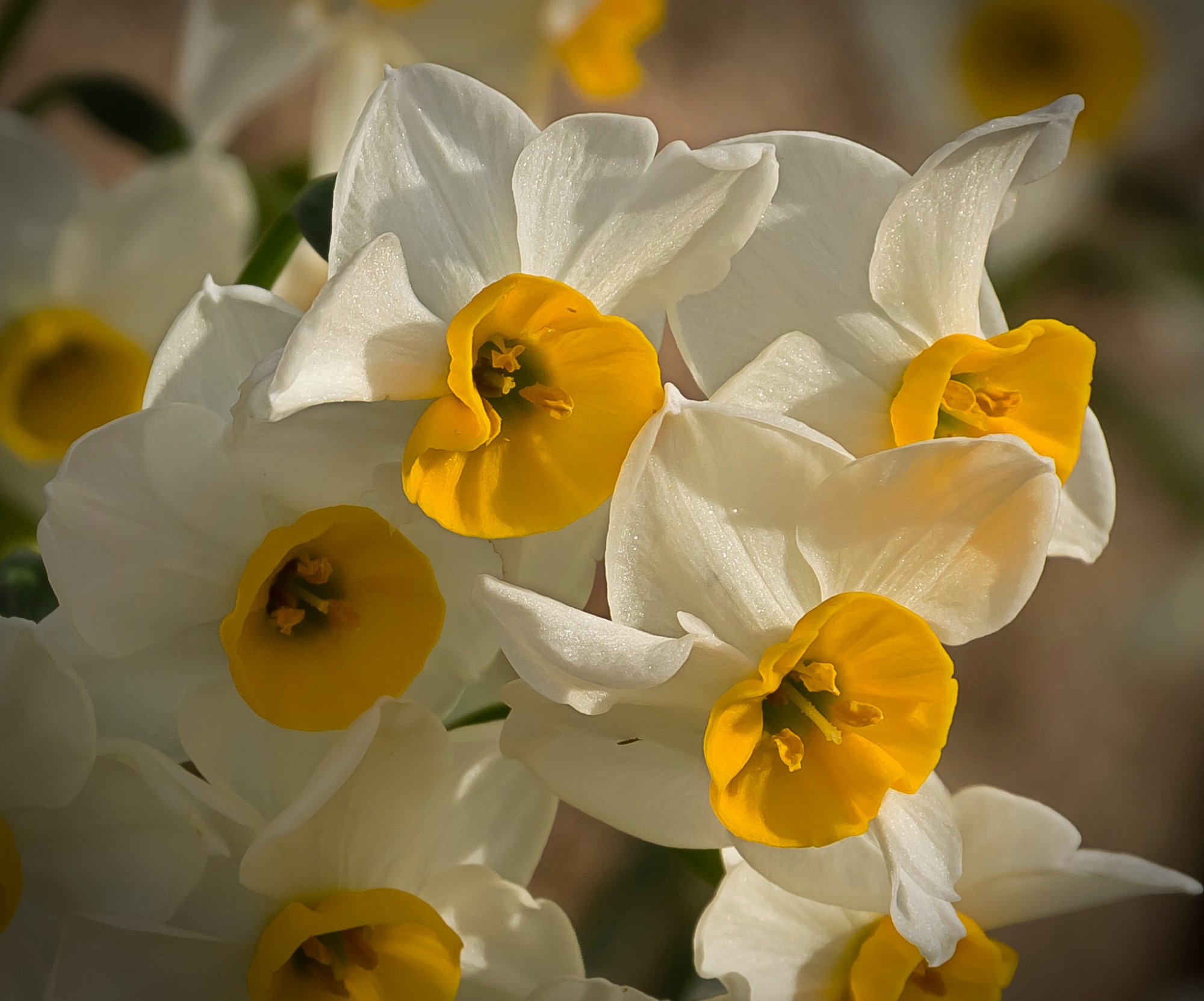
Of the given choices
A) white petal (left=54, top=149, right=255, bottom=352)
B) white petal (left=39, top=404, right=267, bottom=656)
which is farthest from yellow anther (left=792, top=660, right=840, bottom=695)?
white petal (left=54, top=149, right=255, bottom=352)

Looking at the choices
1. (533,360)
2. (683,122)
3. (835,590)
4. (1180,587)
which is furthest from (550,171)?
(1180,587)

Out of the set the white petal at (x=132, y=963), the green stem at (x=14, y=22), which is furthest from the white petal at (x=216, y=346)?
the green stem at (x=14, y=22)

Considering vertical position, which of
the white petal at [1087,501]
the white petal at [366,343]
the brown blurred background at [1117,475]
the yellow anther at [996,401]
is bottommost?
the brown blurred background at [1117,475]

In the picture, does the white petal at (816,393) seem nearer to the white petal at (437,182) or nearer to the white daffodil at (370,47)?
the white petal at (437,182)

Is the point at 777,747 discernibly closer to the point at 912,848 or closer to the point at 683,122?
the point at 912,848

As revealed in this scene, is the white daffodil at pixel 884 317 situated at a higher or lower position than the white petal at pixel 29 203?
higher

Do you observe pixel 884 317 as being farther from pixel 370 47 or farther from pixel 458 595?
pixel 370 47

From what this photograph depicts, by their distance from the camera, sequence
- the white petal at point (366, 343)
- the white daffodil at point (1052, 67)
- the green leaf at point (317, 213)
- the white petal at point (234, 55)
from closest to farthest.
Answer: the white petal at point (366, 343) < the green leaf at point (317, 213) < the white petal at point (234, 55) < the white daffodil at point (1052, 67)
